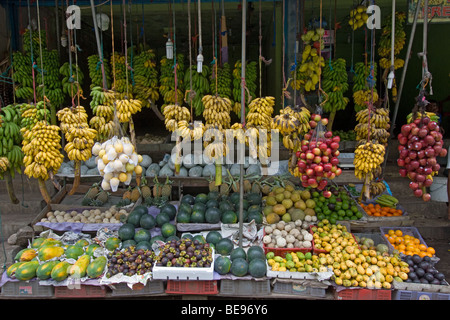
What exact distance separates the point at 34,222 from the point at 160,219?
134cm

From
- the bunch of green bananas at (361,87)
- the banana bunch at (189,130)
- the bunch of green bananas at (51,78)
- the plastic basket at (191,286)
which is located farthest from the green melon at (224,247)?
the bunch of green bananas at (51,78)

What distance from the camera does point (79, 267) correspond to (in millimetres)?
3104

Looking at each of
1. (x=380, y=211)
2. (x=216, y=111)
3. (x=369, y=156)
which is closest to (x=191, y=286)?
(x=216, y=111)

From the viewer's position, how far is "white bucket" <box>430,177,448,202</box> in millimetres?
4414

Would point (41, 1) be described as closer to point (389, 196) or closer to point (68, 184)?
point (68, 184)

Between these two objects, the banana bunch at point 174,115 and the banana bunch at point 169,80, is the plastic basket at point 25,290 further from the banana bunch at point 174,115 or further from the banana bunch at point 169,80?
the banana bunch at point 169,80

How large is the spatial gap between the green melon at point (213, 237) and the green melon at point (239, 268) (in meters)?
0.44

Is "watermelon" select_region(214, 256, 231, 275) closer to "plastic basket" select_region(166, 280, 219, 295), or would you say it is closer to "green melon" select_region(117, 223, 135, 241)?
"plastic basket" select_region(166, 280, 219, 295)

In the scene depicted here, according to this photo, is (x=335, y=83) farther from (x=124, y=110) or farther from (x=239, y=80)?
(x=124, y=110)

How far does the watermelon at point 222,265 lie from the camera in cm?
309

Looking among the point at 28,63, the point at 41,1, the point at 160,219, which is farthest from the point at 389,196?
the point at 41,1

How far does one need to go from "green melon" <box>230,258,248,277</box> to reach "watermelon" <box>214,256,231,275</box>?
0.14 feet

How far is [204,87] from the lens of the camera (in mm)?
5000

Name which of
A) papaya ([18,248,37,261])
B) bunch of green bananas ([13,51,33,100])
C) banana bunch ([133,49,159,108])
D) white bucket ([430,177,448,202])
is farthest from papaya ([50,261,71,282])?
white bucket ([430,177,448,202])
